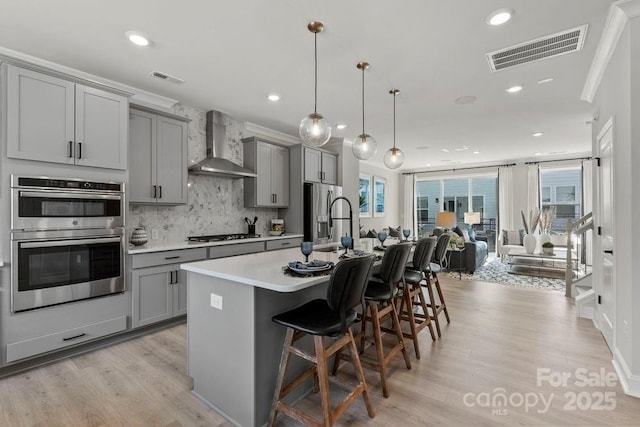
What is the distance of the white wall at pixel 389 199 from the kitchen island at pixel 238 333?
643 centimetres

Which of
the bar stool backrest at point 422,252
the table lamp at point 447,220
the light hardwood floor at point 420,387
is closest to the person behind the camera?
the light hardwood floor at point 420,387

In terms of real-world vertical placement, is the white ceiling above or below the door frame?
above

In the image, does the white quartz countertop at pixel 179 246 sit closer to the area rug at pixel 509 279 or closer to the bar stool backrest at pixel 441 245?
the bar stool backrest at pixel 441 245

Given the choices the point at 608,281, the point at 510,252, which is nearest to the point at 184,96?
the point at 608,281

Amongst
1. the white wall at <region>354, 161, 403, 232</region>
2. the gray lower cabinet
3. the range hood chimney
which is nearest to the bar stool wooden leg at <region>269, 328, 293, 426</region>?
the gray lower cabinet

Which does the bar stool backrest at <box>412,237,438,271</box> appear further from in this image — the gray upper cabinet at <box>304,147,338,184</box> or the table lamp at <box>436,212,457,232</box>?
the table lamp at <box>436,212,457,232</box>

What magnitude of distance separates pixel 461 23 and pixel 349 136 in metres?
3.53

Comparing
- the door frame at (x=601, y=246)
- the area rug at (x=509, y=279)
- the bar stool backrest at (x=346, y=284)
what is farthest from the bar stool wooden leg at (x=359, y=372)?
the area rug at (x=509, y=279)

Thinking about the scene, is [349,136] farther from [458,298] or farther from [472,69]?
[458,298]

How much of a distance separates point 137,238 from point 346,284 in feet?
9.11

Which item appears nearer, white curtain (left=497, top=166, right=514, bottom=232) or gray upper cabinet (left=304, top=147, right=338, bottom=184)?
gray upper cabinet (left=304, top=147, right=338, bottom=184)

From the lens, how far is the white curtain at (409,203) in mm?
10164

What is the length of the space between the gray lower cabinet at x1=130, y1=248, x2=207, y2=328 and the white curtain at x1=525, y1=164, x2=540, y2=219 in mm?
8471

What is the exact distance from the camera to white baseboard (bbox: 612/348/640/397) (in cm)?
217
